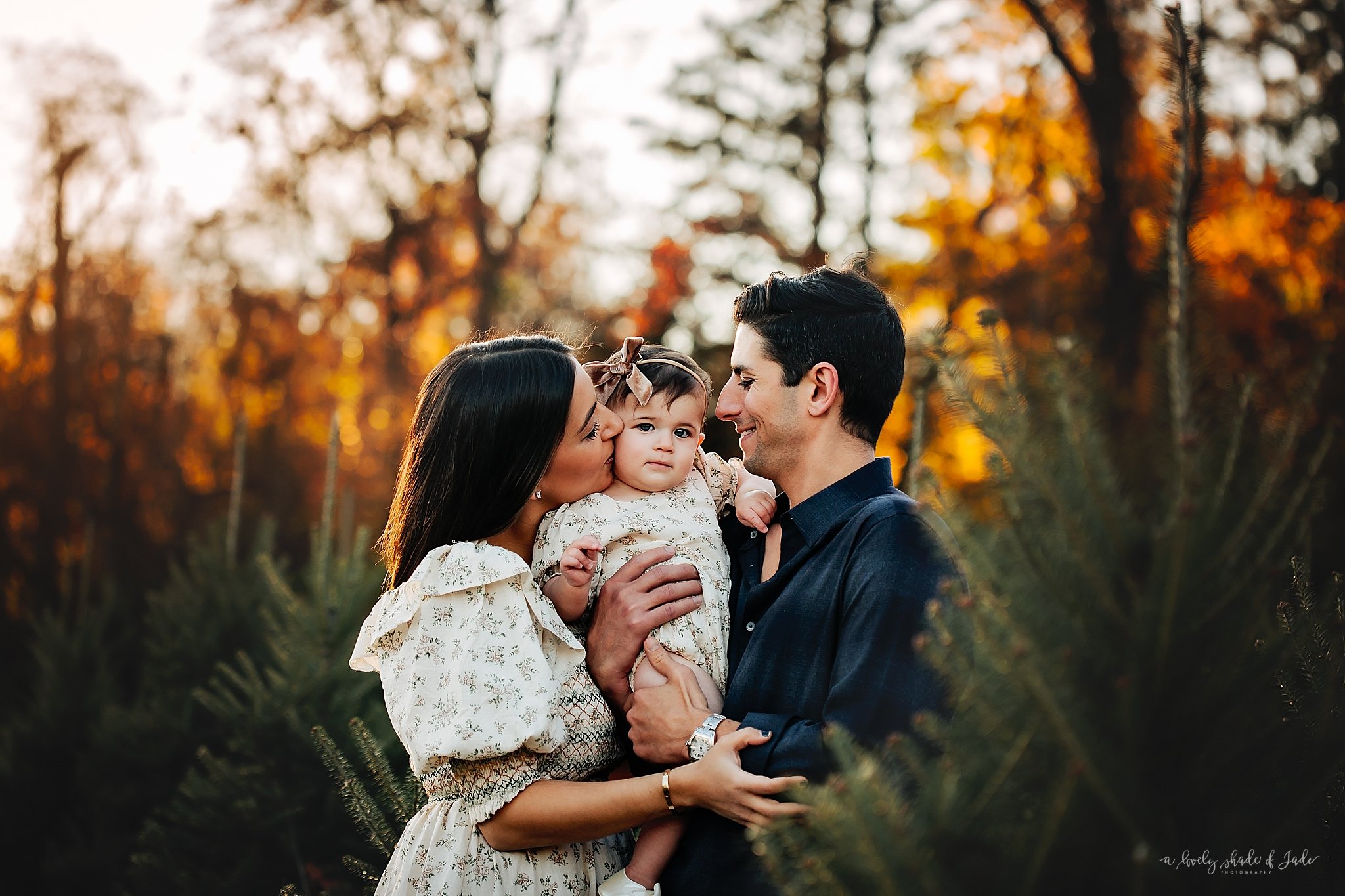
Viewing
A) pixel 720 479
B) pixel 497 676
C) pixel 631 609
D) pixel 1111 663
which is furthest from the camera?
pixel 720 479

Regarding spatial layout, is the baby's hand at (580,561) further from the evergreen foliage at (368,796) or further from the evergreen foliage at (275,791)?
the evergreen foliage at (275,791)

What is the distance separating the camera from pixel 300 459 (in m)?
14.1

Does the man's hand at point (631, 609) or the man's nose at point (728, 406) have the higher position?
the man's nose at point (728, 406)

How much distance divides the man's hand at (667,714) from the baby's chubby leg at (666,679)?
19 millimetres

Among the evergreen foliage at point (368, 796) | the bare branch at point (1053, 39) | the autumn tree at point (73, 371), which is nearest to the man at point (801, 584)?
the evergreen foliage at point (368, 796)

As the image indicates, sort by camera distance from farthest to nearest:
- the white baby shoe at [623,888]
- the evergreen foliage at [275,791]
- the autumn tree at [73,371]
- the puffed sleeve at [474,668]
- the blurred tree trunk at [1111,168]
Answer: the blurred tree trunk at [1111,168], the autumn tree at [73,371], the evergreen foliage at [275,791], the white baby shoe at [623,888], the puffed sleeve at [474,668]

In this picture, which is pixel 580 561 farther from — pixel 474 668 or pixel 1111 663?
pixel 1111 663

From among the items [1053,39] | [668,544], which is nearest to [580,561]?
[668,544]

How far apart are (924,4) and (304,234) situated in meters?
10.9

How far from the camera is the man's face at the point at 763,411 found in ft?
9.86

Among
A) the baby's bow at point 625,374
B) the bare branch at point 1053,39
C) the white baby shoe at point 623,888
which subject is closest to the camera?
Answer: the white baby shoe at point 623,888

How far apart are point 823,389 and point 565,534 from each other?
0.84 meters

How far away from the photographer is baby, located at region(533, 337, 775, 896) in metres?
2.79

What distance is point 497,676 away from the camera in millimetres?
2428
